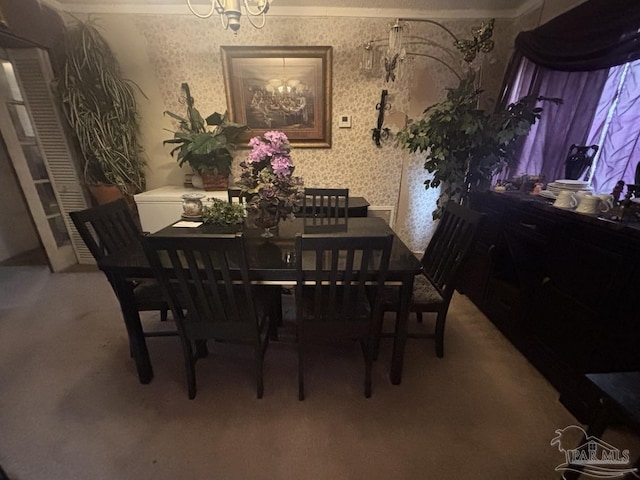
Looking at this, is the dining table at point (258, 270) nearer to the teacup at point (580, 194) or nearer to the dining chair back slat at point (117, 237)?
the dining chair back slat at point (117, 237)

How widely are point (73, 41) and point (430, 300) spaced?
3687 millimetres

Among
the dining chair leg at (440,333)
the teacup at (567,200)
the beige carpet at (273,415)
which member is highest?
the teacup at (567,200)

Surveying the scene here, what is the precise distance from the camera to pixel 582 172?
1776 mm

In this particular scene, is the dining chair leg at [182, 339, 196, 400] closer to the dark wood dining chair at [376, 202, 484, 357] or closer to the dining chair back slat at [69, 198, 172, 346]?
the dining chair back slat at [69, 198, 172, 346]

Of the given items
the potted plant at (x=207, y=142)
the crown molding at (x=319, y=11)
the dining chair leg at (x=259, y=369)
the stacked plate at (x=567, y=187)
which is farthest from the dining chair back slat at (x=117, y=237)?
the stacked plate at (x=567, y=187)

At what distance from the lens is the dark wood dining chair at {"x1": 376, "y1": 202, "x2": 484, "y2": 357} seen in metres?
1.60

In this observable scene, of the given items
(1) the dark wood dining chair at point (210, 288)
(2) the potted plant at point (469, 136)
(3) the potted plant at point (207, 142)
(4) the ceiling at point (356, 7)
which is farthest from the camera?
(3) the potted plant at point (207, 142)

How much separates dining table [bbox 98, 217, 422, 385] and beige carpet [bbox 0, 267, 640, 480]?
23 cm

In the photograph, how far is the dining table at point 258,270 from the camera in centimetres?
133

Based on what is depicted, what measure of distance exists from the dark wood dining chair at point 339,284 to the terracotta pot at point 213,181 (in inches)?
71.7

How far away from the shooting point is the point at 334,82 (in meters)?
2.86

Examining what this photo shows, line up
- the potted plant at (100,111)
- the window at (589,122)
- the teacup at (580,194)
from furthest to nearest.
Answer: the potted plant at (100,111) < the window at (589,122) < the teacup at (580,194)

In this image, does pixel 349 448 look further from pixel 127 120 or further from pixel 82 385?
pixel 127 120

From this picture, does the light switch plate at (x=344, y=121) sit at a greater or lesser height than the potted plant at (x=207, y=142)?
greater
